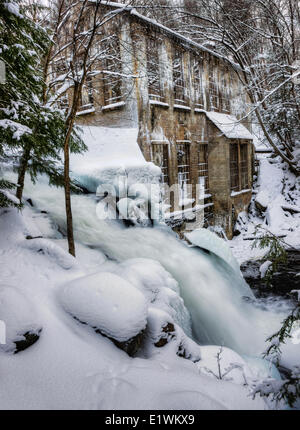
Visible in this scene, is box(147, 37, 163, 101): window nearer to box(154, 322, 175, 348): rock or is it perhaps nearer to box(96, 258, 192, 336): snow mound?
box(96, 258, 192, 336): snow mound

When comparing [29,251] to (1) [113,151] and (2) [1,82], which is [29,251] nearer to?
(2) [1,82]

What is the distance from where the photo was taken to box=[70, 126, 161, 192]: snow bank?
742cm

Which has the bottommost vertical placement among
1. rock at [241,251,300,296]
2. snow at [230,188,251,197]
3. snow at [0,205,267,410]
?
rock at [241,251,300,296]

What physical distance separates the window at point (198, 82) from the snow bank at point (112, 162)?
213 inches

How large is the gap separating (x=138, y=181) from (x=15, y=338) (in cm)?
558

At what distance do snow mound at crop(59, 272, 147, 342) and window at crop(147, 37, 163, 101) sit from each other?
8.89 m

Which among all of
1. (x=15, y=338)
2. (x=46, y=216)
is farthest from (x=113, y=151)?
(x=15, y=338)

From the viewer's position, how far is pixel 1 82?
3518 millimetres

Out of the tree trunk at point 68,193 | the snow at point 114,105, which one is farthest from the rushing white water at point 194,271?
the snow at point 114,105

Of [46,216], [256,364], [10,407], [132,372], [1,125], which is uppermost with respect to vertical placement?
[1,125]

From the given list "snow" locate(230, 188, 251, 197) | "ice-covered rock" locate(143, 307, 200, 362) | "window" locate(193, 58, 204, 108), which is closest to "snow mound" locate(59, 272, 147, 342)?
"ice-covered rock" locate(143, 307, 200, 362)

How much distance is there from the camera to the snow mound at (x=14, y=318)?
8.30ft

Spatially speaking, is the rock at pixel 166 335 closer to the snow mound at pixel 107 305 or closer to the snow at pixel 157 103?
the snow mound at pixel 107 305

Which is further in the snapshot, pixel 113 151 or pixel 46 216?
pixel 113 151
